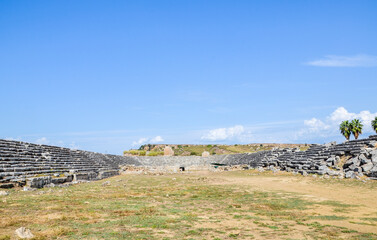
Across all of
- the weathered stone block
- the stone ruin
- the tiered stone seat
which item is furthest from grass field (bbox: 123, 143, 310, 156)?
the weathered stone block

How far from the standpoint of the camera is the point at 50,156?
3145 centimetres

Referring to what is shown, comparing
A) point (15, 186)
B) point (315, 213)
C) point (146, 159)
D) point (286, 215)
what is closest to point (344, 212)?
point (315, 213)

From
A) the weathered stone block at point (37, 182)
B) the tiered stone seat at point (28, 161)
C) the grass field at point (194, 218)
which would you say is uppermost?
the tiered stone seat at point (28, 161)

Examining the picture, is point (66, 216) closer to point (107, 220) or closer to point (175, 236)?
point (107, 220)

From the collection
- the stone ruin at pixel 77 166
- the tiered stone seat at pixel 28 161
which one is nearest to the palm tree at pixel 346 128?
the stone ruin at pixel 77 166

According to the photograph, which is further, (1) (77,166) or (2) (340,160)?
(1) (77,166)

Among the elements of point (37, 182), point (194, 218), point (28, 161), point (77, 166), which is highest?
point (28, 161)

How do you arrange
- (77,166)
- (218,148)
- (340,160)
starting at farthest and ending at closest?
(218,148) < (77,166) < (340,160)

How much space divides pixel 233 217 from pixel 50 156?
25.8 metres

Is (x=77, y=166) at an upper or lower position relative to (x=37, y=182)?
upper

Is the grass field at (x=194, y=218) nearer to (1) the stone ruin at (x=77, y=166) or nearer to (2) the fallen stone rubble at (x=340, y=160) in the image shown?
(1) the stone ruin at (x=77, y=166)

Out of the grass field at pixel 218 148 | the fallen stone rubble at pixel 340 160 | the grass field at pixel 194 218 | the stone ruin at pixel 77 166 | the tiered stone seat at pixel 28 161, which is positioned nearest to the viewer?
the grass field at pixel 194 218

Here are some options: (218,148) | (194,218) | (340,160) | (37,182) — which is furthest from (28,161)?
(218,148)

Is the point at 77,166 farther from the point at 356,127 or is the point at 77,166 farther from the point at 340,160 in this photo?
the point at 356,127
